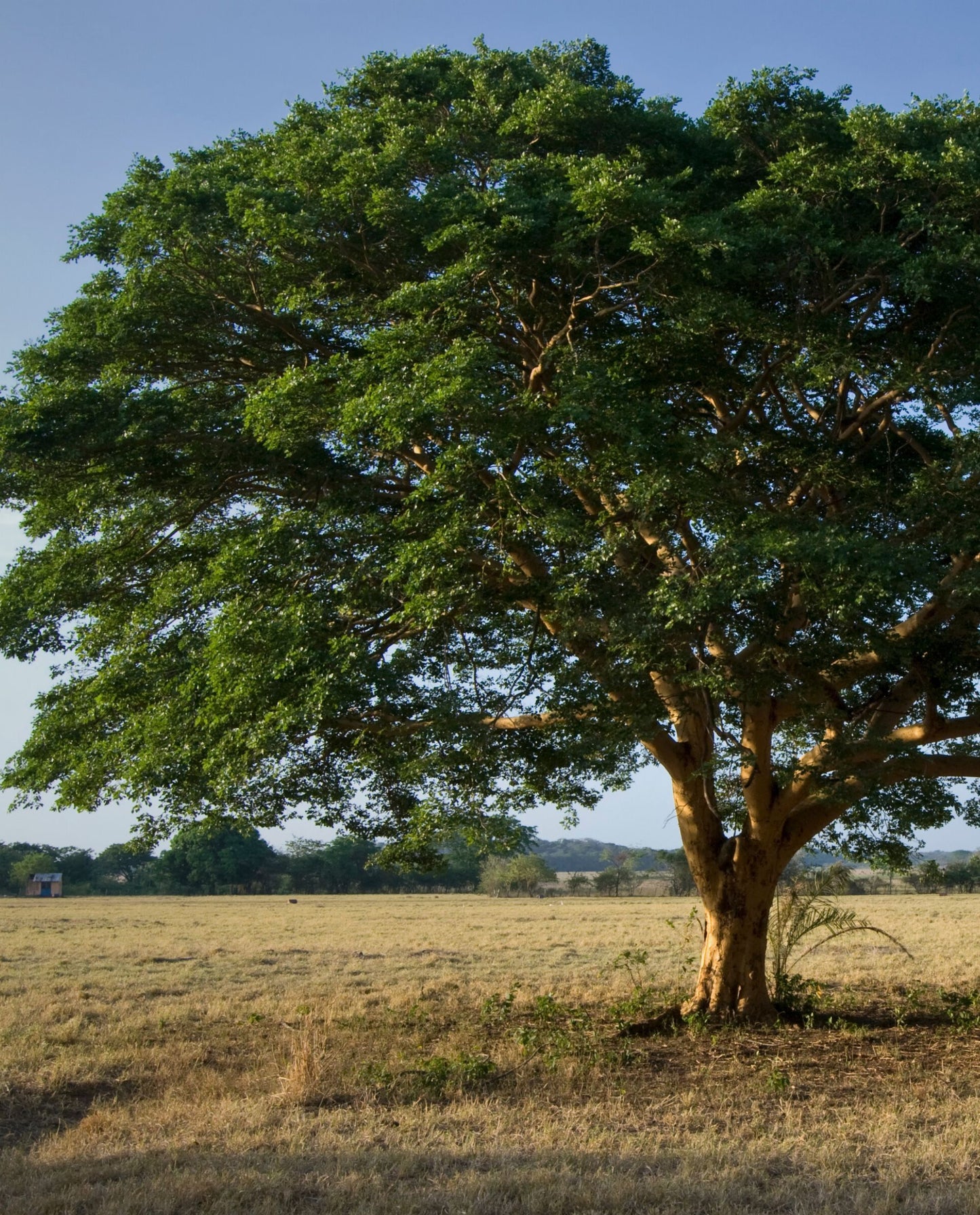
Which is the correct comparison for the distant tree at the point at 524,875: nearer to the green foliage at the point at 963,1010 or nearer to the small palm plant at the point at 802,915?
the green foliage at the point at 963,1010

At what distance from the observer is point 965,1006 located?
50.8 ft

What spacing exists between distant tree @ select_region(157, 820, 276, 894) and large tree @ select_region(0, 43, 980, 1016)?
8254 cm

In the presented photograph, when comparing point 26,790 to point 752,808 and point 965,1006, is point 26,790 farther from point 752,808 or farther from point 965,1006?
point 965,1006

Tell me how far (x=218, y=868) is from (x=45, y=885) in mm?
15335

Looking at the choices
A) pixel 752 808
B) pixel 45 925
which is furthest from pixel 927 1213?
pixel 45 925

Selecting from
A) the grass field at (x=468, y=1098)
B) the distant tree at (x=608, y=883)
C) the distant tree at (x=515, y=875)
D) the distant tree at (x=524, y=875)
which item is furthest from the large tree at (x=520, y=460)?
the distant tree at (x=524, y=875)

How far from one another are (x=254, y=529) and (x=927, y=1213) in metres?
9.09

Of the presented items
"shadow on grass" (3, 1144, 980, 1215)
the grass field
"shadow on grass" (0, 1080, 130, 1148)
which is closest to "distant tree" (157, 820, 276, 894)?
the grass field

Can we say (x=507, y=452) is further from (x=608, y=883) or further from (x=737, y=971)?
(x=608, y=883)

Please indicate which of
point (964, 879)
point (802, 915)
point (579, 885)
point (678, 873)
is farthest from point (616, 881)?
point (802, 915)

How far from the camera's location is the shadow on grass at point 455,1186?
6.56m

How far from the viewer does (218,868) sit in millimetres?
93188

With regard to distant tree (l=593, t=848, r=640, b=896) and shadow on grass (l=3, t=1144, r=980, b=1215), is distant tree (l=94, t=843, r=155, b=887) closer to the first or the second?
distant tree (l=593, t=848, r=640, b=896)

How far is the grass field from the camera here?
6.89m
